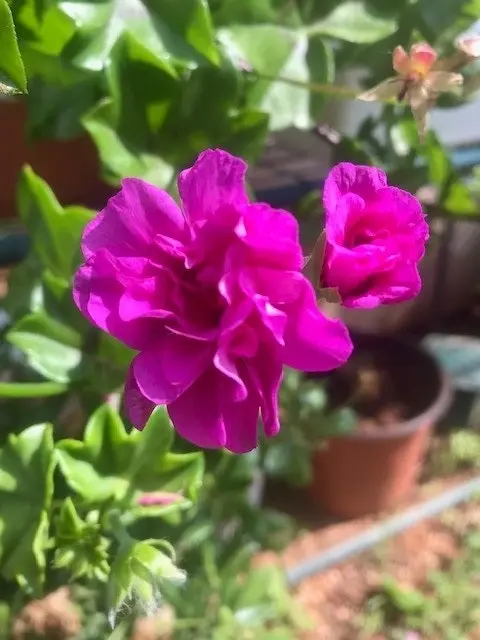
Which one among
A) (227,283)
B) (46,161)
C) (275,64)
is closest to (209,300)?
(227,283)

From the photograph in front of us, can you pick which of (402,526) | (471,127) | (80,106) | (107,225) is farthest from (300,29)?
(402,526)

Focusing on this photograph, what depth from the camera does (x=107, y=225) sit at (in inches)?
10.4

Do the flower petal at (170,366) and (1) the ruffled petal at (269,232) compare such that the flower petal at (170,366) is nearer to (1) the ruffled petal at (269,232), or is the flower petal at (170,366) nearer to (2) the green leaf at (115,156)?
(1) the ruffled petal at (269,232)

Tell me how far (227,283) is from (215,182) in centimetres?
3

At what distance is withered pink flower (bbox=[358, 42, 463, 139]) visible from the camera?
1.39 feet

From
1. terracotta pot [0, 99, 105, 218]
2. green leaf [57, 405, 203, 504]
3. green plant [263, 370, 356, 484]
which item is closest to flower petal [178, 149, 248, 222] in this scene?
green leaf [57, 405, 203, 504]

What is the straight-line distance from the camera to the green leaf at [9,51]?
11.8 inches

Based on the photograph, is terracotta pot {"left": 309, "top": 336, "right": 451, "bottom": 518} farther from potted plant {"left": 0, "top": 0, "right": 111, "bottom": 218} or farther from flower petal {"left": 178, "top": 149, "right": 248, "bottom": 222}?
flower petal {"left": 178, "top": 149, "right": 248, "bottom": 222}

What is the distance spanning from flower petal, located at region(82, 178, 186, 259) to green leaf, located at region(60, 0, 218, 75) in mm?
234

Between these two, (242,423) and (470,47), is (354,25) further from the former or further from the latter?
(242,423)

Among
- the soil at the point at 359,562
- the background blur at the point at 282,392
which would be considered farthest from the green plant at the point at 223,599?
the soil at the point at 359,562

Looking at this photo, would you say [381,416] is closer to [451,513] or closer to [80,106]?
[451,513]

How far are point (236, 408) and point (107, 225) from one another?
0.24 feet

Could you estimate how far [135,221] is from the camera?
26 cm
